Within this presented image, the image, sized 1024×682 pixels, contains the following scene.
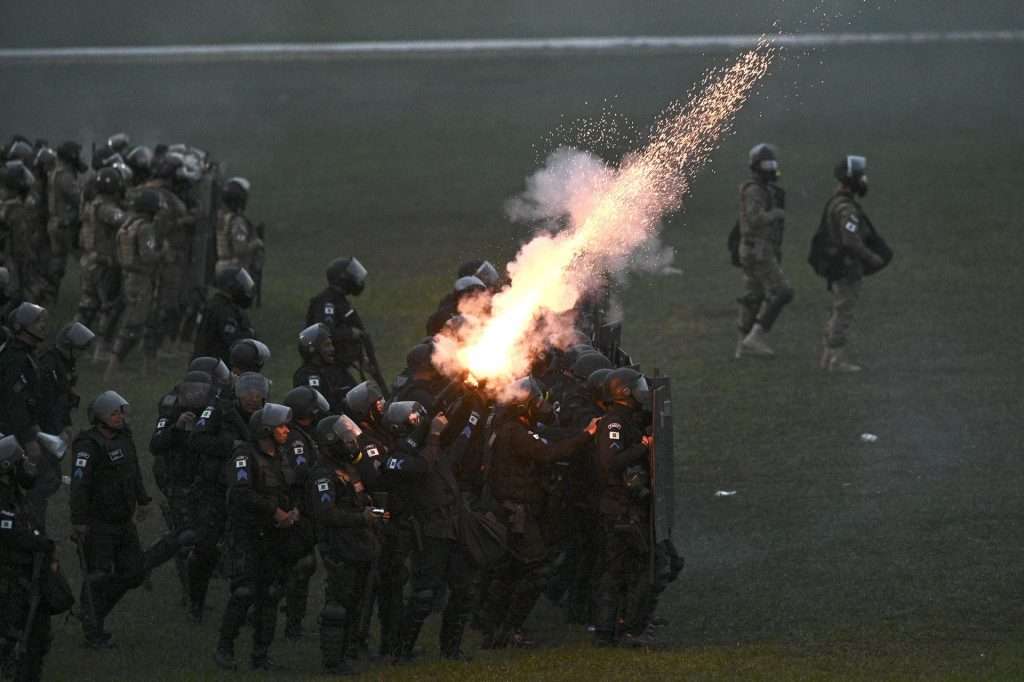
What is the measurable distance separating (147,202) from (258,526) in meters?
10.5

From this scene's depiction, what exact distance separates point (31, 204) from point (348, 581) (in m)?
12.8

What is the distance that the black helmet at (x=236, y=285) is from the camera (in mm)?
18750

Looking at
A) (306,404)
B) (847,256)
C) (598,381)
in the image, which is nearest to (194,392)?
(306,404)

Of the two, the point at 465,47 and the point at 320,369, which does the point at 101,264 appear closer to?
the point at 320,369

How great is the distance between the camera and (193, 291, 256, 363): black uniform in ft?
61.2

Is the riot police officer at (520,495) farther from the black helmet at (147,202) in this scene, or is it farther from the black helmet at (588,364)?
the black helmet at (147,202)

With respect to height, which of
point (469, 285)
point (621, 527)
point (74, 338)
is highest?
point (469, 285)

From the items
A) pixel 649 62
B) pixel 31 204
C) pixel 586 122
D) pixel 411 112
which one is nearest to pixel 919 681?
pixel 31 204

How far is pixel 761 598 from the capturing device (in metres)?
15.3

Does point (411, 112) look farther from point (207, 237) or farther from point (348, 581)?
point (348, 581)

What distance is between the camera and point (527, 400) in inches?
564

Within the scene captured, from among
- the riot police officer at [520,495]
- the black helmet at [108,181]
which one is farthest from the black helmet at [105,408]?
the black helmet at [108,181]

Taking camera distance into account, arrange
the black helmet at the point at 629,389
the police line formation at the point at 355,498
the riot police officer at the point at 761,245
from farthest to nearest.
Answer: the riot police officer at the point at 761,245 → the black helmet at the point at 629,389 → the police line formation at the point at 355,498

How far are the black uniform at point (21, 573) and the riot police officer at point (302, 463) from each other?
1791 millimetres
